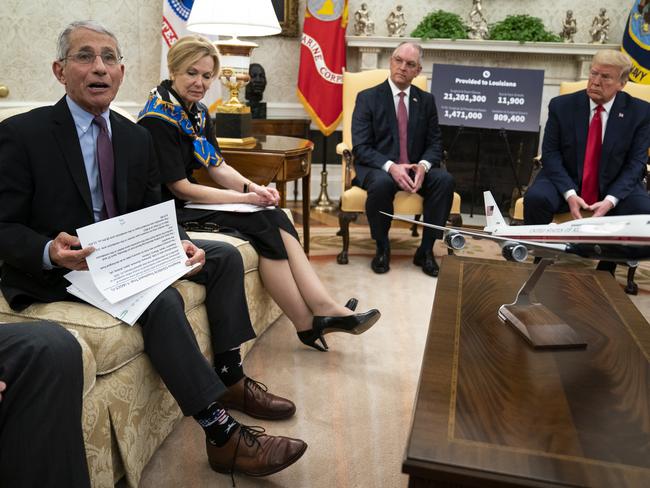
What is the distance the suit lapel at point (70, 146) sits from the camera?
5.51 feet

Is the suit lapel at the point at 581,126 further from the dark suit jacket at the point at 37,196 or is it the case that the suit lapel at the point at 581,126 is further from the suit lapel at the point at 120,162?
the dark suit jacket at the point at 37,196

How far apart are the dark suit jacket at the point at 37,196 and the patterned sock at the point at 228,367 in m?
0.57

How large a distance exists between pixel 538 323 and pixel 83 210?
134cm

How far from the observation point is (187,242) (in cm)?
193

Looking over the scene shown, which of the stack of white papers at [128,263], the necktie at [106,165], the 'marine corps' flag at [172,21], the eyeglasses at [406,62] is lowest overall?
the stack of white papers at [128,263]

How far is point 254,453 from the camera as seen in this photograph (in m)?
1.68

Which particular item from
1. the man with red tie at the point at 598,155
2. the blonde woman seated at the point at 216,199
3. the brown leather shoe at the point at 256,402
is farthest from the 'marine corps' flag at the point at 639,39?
the brown leather shoe at the point at 256,402

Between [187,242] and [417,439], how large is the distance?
1055mm

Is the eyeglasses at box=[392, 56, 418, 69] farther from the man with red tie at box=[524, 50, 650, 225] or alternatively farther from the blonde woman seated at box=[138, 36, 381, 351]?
the blonde woman seated at box=[138, 36, 381, 351]

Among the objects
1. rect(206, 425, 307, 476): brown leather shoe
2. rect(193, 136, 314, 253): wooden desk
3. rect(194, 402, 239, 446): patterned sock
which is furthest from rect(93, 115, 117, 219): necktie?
rect(193, 136, 314, 253): wooden desk

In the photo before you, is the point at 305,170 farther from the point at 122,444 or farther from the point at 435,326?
the point at 122,444

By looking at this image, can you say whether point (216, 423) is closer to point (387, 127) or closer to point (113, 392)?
point (113, 392)

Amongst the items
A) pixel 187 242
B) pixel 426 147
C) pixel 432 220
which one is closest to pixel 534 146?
pixel 426 147

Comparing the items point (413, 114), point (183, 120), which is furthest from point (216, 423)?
point (413, 114)
